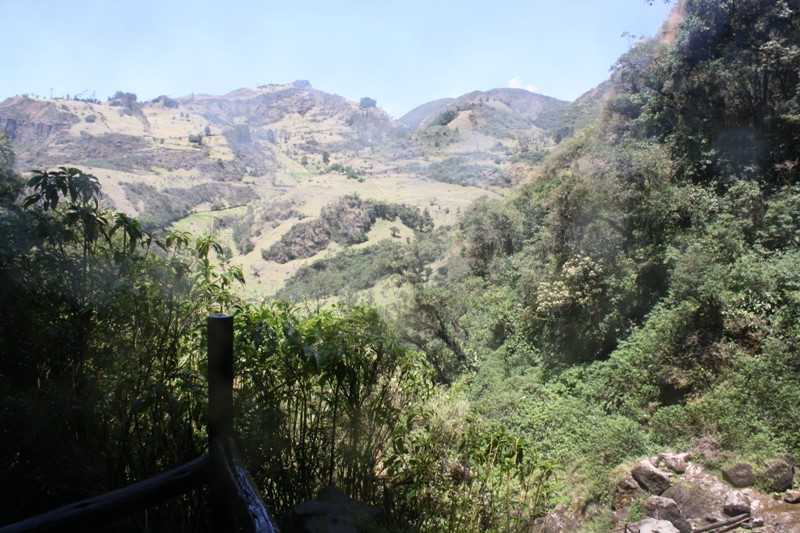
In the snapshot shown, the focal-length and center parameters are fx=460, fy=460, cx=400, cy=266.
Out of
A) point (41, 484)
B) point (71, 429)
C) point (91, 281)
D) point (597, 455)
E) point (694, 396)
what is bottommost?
point (597, 455)

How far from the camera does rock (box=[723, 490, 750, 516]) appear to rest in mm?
4910

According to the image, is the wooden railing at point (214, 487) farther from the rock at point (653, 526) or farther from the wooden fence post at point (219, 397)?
the rock at point (653, 526)

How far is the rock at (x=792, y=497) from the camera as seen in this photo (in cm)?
485

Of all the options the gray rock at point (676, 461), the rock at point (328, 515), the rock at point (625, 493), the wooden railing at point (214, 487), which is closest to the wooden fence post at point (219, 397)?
the wooden railing at point (214, 487)

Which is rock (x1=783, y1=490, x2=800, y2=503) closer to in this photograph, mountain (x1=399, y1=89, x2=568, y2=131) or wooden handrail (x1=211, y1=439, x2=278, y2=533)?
wooden handrail (x1=211, y1=439, x2=278, y2=533)

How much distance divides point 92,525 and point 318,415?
1.19 meters

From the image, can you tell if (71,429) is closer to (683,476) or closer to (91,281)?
(91,281)

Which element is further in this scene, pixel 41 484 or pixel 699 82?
pixel 699 82

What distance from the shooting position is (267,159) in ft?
289

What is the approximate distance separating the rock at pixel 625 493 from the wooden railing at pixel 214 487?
18.5 feet

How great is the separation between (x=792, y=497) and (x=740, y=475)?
49 centimetres

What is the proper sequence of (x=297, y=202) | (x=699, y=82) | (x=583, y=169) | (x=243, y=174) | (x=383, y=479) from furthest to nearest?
(x=243, y=174) → (x=297, y=202) → (x=583, y=169) → (x=699, y=82) → (x=383, y=479)

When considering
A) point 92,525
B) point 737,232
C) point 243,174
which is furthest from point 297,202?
point 92,525

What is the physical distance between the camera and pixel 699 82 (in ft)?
35.4
